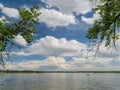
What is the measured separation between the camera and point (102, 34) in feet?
34.7

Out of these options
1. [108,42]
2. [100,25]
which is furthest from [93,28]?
[108,42]

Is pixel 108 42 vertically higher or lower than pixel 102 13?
lower

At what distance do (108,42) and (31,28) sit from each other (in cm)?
373

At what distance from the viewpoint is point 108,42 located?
11.1m

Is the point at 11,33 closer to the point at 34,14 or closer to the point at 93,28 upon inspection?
the point at 34,14

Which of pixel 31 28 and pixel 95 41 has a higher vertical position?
pixel 31 28

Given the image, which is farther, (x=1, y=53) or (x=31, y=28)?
(x=31, y=28)

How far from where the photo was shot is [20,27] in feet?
35.6

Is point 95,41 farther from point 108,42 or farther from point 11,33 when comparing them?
point 11,33

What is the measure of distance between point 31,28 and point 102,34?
3.36 meters

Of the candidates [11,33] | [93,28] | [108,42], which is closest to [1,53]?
[11,33]

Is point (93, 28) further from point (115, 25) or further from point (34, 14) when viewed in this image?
point (34, 14)

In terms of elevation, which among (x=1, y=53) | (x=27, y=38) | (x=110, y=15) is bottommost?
(x=1, y=53)

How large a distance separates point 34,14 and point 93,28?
2.85 metres
